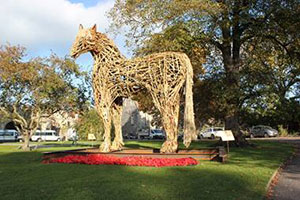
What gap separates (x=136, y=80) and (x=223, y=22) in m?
6.78

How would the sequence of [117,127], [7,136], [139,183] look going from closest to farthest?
1. [139,183]
2. [117,127]
3. [7,136]

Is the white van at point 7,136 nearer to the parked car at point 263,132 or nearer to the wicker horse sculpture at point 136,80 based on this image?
the parked car at point 263,132

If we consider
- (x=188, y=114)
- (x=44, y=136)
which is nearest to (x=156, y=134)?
(x=44, y=136)

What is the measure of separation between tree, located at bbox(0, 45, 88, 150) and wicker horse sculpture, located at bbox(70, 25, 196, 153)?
8.31 meters

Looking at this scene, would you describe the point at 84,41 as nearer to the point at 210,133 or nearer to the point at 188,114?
the point at 188,114

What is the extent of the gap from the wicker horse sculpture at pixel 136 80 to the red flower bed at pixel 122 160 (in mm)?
789

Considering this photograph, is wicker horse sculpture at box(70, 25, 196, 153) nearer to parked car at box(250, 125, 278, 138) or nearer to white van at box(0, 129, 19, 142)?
parked car at box(250, 125, 278, 138)

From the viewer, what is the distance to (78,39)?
41.0ft

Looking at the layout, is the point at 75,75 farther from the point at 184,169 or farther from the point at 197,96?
the point at 184,169

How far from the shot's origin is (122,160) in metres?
10.9

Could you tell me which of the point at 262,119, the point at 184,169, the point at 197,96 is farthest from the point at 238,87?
the point at 262,119

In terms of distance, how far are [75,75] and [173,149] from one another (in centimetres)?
1261

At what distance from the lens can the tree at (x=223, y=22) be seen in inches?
611

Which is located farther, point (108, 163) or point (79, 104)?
point (79, 104)
